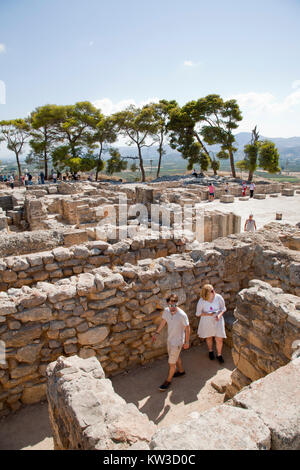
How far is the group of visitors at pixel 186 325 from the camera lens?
14.2 feet

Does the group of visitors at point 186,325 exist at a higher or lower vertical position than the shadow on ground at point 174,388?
higher

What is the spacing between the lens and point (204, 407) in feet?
13.3

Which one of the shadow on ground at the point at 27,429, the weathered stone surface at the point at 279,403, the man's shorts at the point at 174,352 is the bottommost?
the shadow on ground at the point at 27,429

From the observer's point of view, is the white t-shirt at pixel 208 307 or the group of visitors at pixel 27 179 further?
the group of visitors at pixel 27 179

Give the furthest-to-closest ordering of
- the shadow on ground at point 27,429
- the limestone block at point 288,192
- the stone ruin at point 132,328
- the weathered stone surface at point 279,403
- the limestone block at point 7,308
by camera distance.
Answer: the limestone block at point 288,192, the limestone block at point 7,308, the shadow on ground at point 27,429, the stone ruin at point 132,328, the weathered stone surface at point 279,403

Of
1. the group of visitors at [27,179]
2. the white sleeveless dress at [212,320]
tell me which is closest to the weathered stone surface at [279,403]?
the white sleeveless dress at [212,320]

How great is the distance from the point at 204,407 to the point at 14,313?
2.90m

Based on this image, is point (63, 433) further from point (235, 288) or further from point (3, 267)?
point (235, 288)

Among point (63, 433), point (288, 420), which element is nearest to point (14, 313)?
point (63, 433)

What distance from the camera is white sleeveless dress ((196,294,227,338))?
4770mm

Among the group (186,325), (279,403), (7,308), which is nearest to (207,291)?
(186,325)

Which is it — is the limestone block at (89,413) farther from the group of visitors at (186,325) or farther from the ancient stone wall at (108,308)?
the group of visitors at (186,325)

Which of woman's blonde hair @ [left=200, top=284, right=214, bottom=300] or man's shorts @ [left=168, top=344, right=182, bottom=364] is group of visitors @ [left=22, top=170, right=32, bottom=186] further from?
man's shorts @ [left=168, top=344, right=182, bottom=364]
